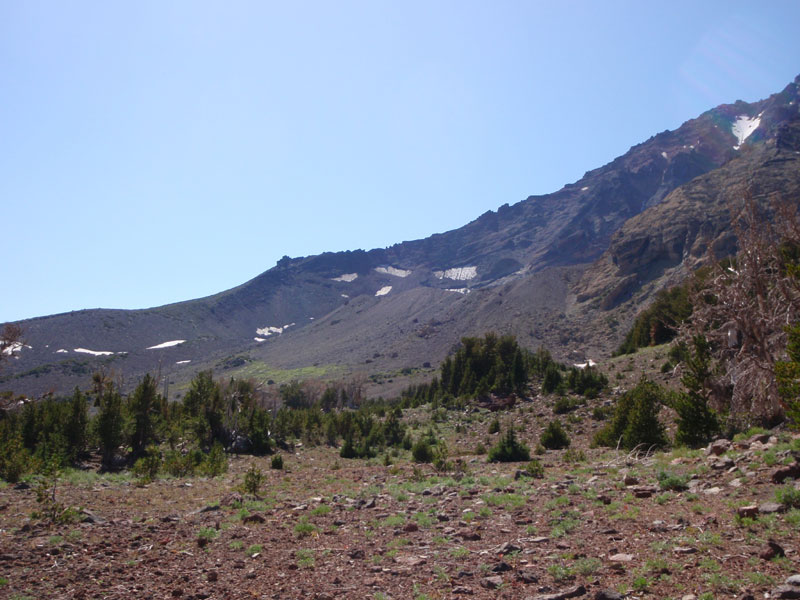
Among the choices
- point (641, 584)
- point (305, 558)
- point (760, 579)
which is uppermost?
point (760, 579)

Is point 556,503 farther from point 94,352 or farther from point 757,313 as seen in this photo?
point 94,352

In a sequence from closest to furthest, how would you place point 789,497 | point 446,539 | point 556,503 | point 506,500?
point 789,497 → point 446,539 → point 556,503 → point 506,500

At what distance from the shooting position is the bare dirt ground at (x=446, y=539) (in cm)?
583

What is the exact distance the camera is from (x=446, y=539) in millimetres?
7957

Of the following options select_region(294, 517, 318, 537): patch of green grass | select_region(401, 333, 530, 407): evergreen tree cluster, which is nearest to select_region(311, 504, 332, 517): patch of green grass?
select_region(294, 517, 318, 537): patch of green grass

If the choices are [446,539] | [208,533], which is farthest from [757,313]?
[208,533]

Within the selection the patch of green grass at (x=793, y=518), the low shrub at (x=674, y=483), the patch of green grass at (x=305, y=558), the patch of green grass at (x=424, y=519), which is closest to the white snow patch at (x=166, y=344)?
the patch of green grass at (x=424, y=519)

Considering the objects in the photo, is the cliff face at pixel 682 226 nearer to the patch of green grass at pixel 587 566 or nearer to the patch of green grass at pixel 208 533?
the patch of green grass at pixel 587 566

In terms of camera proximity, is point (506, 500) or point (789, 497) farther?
point (506, 500)

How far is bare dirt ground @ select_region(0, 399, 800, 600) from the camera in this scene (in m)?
5.83

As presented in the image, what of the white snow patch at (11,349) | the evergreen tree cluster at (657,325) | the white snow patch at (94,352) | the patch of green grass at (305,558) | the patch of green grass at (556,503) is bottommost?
the patch of green grass at (556,503)

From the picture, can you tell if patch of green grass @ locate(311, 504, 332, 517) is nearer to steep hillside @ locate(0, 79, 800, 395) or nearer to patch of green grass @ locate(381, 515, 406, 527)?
patch of green grass @ locate(381, 515, 406, 527)

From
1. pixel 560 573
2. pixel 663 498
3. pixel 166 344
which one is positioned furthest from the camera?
pixel 166 344

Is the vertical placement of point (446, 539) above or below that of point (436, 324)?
below
